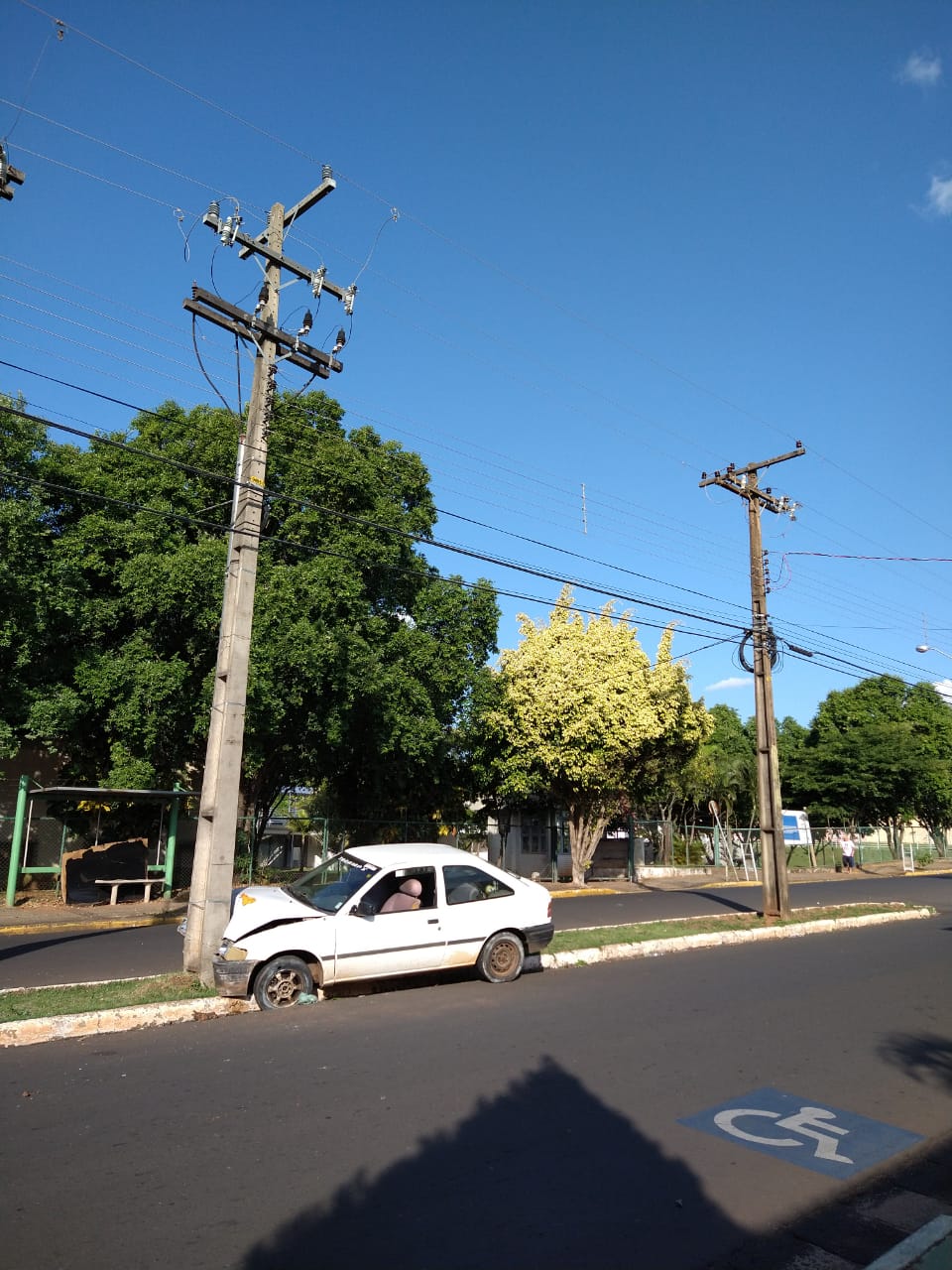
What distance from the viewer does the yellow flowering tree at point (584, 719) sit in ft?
86.5

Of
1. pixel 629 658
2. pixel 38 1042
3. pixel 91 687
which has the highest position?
pixel 629 658

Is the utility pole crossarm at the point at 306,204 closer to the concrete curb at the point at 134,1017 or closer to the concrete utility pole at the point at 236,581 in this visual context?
the concrete utility pole at the point at 236,581

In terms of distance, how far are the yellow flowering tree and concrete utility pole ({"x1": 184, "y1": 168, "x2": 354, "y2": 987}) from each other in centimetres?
1513

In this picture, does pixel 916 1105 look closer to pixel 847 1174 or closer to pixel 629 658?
pixel 847 1174

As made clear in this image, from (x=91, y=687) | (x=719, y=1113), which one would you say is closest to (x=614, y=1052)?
(x=719, y=1113)

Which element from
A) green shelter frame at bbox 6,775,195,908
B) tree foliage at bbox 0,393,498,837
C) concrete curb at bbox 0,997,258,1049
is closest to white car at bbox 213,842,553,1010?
concrete curb at bbox 0,997,258,1049

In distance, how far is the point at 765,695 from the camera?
739 inches

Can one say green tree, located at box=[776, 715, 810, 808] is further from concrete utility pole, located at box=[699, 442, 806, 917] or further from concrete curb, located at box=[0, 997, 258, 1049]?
concrete curb, located at box=[0, 997, 258, 1049]

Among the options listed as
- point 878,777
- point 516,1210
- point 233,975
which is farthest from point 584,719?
point 878,777

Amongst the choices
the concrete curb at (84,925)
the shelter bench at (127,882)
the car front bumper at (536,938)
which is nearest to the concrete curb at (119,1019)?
the car front bumper at (536,938)

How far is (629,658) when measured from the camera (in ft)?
90.0

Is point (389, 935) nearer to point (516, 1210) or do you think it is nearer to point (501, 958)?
point (501, 958)

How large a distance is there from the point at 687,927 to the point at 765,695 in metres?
5.36

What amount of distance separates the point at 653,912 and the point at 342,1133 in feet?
48.7
